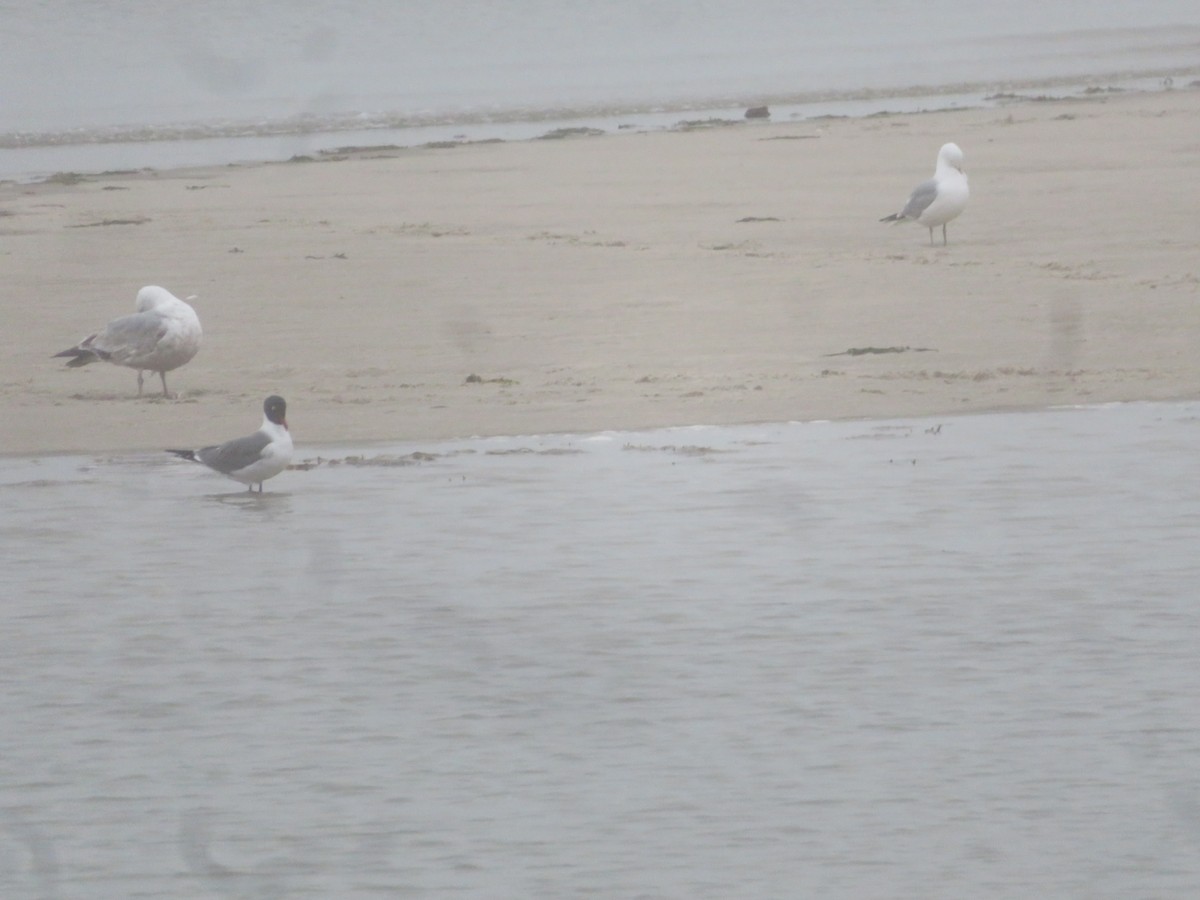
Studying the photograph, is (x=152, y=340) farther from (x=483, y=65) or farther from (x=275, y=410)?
(x=483, y=65)

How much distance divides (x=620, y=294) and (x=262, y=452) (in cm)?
441

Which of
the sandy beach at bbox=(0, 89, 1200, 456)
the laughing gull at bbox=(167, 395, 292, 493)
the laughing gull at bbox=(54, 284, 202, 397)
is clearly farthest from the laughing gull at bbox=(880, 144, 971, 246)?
the laughing gull at bbox=(167, 395, 292, 493)

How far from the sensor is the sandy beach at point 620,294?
33.9ft

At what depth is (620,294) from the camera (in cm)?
1278

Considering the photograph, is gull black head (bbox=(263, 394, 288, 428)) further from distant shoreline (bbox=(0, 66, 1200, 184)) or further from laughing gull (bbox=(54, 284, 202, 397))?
distant shoreline (bbox=(0, 66, 1200, 184))

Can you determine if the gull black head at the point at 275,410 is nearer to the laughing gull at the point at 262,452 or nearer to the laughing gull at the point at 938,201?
the laughing gull at the point at 262,452

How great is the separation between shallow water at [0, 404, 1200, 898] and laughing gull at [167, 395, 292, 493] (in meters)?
0.15

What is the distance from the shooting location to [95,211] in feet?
61.4

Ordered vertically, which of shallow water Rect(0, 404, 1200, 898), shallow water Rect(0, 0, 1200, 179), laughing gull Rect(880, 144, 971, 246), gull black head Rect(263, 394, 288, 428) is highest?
shallow water Rect(0, 0, 1200, 179)

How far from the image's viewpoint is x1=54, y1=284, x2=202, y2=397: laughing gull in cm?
1041

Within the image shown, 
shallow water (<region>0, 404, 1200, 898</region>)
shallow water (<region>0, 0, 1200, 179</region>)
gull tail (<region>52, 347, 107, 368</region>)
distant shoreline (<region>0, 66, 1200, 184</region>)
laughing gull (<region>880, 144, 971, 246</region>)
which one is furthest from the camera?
shallow water (<region>0, 0, 1200, 179</region>)

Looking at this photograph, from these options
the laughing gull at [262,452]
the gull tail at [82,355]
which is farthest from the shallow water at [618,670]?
the gull tail at [82,355]

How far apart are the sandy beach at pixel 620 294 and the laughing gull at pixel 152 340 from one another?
245mm

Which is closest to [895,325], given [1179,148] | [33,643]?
[33,643]
